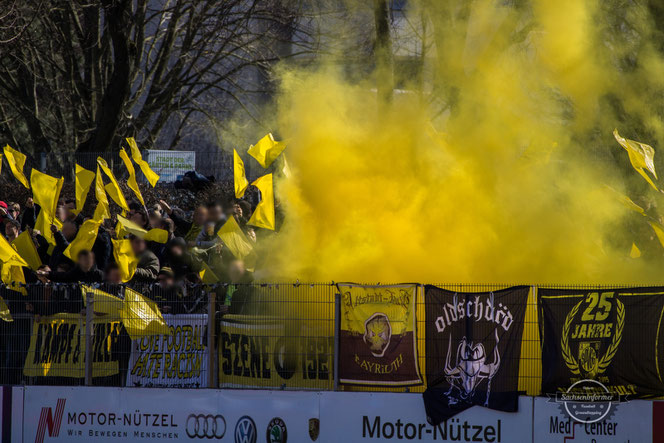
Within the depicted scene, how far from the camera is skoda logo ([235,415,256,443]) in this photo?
907 centimetres

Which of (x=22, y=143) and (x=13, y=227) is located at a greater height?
(x=22, y=143)

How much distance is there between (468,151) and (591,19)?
297 cm

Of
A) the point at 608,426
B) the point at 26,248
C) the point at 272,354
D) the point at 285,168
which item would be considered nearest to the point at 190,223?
the point at 285,168

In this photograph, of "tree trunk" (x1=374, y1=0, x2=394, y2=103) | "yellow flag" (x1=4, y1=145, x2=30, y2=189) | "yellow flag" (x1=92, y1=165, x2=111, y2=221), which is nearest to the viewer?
"yellow flag" (x1=92, y1=165, x2=111, y2=221)

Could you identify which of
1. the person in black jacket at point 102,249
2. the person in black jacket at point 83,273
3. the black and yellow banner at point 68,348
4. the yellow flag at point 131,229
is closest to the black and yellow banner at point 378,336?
the black and yellow banner at point 68,348

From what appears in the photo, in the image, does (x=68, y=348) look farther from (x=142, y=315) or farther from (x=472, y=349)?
(x=472, y=349)

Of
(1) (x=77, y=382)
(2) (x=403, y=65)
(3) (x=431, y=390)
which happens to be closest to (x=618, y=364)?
(3) (x=431, y=390)

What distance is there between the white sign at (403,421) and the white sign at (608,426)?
0.70 feet

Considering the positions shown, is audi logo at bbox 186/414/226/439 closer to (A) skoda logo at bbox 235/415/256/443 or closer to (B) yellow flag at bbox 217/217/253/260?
(A) skoda logo at bbox 235/415/256/443

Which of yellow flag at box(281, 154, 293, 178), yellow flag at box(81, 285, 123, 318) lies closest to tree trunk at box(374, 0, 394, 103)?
yellow flag at box(281, 154, 293, 178)

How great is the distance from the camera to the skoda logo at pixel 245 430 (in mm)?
9070

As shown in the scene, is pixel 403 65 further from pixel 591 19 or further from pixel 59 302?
pixel 59 302

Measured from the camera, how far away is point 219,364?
927 cm

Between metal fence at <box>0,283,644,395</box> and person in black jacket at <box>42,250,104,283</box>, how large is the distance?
2.51 ft
